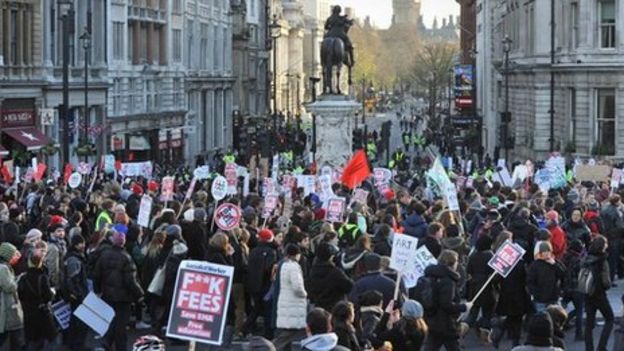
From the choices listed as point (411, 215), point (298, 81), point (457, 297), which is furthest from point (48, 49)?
point (298, 81)

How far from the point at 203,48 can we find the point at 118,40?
21542mm

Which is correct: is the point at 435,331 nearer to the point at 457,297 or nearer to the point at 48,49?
the point at 457,297

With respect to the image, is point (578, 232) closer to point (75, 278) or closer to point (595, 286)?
point (595, 286)

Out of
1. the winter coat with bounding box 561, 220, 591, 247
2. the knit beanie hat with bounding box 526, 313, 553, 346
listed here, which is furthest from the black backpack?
the winter coat with bounding box 561, 220, 591, 247

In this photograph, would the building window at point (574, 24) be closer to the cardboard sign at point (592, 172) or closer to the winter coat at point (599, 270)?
the cardboard sign at point (592, 172)

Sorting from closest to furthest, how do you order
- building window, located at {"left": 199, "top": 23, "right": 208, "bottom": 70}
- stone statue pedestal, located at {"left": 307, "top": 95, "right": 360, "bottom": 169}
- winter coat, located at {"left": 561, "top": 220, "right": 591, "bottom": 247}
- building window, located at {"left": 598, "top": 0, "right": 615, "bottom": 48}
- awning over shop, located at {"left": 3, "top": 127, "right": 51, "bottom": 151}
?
winter coat, located at {"left": 561, "top": 220, "right": 591, "bottom": 247} → stone statue pedestal, located at {"left": 307, "top": 95, "right": 360, "bottom": 169} → awning over shop, located at {"left": 3, "top": 127, "right": 51, "bottom": 151} → building window, located at {"left": 598, "top": 0, "right": 615, "bottom": 48} → building window, located at {"left": 199, "top": 23, "right": 208, "bottom": 70}

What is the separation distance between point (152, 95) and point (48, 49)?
18.9m

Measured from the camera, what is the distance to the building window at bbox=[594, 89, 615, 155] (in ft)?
210

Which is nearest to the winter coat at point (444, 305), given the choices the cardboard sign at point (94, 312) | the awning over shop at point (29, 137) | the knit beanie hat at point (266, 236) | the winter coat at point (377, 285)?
the winter coat at point (377, 285)

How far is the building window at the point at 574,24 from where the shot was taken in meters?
65.9

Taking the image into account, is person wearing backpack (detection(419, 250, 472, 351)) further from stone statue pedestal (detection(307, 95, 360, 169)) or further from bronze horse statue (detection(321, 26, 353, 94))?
bronze horse statue (detection(321, 26, 353, 94))

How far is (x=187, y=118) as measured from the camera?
89.2m

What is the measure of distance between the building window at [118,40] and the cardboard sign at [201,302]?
192 feet

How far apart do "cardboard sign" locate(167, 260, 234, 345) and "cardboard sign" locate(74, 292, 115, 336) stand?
5636mm
